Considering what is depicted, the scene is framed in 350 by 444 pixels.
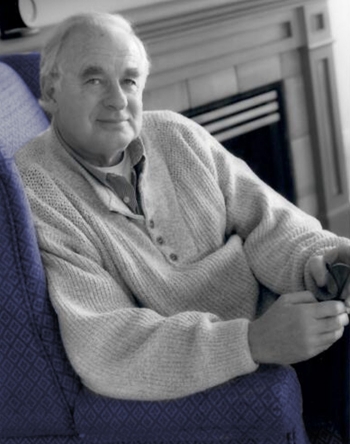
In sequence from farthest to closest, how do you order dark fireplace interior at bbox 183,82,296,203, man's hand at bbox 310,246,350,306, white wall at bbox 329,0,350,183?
1. white wall at bbox 329,0,350,183
2. dark fireplace interior at bbox 183,82,296,203
3. man's hand at bbox 310,246,350,306

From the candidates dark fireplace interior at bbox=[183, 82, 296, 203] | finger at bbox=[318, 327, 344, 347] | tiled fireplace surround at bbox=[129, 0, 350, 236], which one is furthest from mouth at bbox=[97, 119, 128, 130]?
dark fireplace interior at bbox=[183, 82, 296, 203]

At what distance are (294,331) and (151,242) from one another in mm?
378

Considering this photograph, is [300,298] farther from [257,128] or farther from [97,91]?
[257,128]

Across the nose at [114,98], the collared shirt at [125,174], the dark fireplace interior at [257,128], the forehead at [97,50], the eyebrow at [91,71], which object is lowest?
the dark fireplace interior at [257,128]

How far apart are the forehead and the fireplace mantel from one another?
1.83 ft

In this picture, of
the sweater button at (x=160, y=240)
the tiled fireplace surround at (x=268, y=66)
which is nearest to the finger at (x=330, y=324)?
the sweater button at (x=160, y=240)

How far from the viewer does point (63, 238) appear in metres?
1.35

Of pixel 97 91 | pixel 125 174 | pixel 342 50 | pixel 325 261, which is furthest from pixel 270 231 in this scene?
pixel 342 50

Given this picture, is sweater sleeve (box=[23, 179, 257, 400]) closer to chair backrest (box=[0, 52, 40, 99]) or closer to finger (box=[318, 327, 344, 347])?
finger (box=[318, 327, 344, 347])

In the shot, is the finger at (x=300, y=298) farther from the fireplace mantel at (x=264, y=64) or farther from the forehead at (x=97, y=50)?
the fireplace mantel at (x=264, y=64)

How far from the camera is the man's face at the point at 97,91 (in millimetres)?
1454

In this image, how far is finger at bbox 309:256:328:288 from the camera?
1.44 metres

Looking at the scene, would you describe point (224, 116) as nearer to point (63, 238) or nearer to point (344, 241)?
point (344, 241)

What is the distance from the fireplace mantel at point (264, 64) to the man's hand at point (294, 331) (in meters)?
1.07
